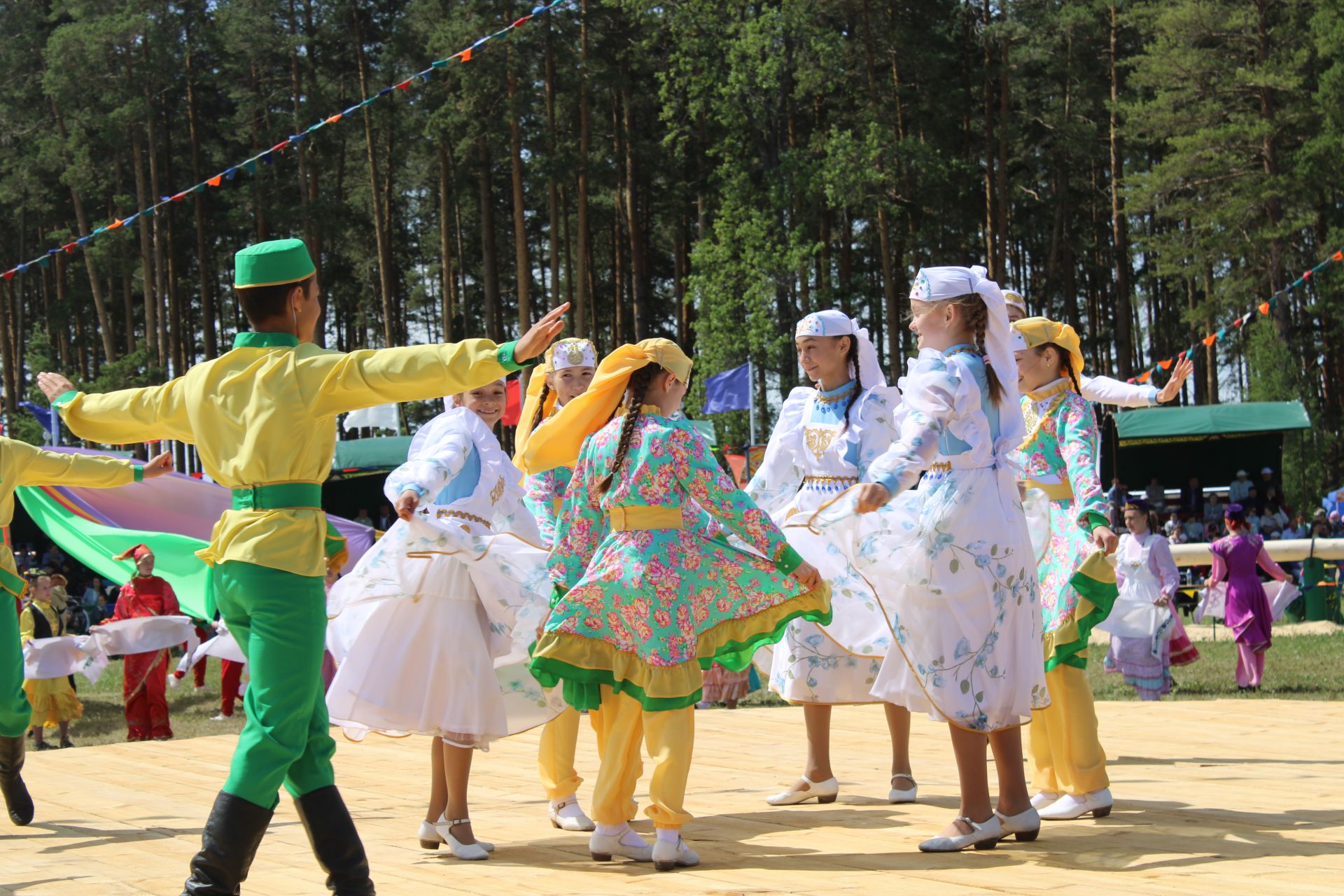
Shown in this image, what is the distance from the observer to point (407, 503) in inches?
173

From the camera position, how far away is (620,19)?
2831cm

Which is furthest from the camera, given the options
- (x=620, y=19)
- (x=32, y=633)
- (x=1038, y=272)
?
(x=1038, y=272)

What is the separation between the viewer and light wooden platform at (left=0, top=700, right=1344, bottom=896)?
12.3 feet

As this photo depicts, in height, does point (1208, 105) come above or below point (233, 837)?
above

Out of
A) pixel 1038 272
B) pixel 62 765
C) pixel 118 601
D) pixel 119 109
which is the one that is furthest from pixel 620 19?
pixel 62 765

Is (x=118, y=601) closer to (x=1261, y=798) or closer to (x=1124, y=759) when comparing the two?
(x=1124, y=759)

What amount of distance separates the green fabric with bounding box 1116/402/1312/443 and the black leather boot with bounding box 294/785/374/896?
21012mm

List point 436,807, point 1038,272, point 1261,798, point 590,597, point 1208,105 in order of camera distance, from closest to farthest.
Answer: point 590,597, point 436,807, point 1261,798, point 1208,105, point 1038,272

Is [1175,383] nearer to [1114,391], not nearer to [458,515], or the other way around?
[1114,391]

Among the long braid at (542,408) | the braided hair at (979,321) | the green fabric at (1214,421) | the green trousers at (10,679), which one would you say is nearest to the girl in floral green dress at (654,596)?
the braided hair at (979,321)

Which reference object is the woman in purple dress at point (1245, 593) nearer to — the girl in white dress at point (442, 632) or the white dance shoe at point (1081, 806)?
the white dance shoe at point (1081, 806)

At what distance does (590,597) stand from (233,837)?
129 centimetres

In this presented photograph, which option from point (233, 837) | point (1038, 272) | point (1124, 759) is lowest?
point (1124, 759)

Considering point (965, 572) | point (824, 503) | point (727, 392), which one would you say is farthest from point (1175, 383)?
point (727, 392)
